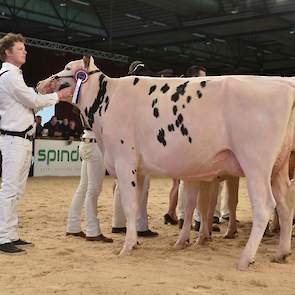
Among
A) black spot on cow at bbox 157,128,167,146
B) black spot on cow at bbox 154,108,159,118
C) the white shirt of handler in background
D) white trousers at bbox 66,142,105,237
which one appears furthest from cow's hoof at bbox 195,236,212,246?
black spot on cow at bbox 154,108,159,118

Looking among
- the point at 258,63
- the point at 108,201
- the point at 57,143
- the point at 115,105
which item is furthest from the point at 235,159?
the point at 258,63

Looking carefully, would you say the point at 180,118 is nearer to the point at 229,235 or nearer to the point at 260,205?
the point at 260,205

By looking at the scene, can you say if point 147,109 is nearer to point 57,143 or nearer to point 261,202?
point 261,202

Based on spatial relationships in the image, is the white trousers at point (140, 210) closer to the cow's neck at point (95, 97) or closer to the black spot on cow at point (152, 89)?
the cow's neck at point (95, 97)

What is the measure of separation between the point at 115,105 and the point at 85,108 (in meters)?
0.41

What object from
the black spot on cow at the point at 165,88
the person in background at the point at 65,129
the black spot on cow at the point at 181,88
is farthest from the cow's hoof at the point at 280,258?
the person in background at the point at 65,129

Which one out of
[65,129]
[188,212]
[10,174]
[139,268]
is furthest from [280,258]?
[65,129]

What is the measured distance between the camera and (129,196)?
529cm

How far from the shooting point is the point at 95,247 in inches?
219

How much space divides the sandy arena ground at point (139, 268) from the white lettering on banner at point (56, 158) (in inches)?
353

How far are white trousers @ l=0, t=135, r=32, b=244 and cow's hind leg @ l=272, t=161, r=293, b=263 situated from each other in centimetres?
235

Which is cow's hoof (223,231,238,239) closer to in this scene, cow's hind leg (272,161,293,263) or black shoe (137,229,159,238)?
black shoe (137,229,159,238)

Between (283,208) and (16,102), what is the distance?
8.70 ft

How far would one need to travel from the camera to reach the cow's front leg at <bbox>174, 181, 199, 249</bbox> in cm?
562
